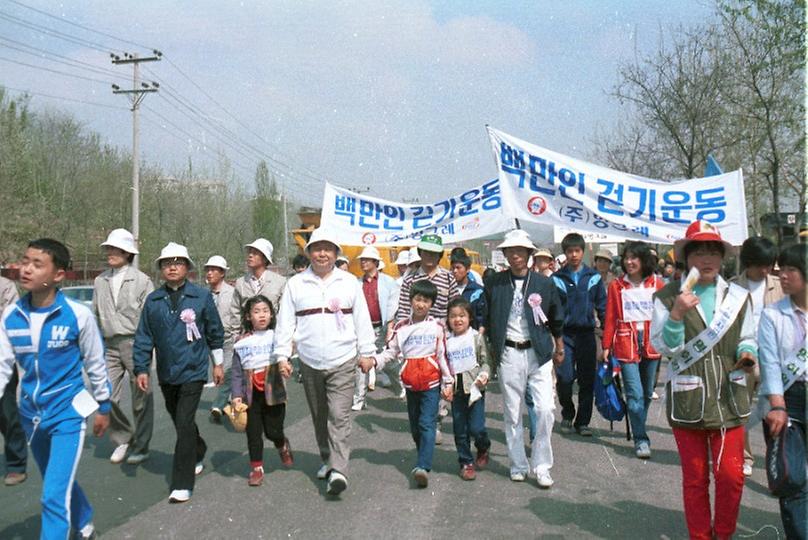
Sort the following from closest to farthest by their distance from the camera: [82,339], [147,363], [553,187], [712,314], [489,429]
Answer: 1. [712,314]
2. [82,339]
3. [147,363]
4. [553,187]
5. [489,429]

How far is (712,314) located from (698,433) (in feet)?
2.36

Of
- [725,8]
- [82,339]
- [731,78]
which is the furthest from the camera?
[731,78]

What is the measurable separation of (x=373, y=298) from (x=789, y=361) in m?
6.60

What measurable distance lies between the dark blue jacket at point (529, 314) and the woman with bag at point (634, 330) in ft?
3.93

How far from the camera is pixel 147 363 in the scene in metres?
6.03

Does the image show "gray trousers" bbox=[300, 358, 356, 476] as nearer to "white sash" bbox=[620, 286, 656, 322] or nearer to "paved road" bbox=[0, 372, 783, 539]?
"paved road" bbox=[0, 372, 783, 539]

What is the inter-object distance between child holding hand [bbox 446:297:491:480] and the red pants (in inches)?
81.7

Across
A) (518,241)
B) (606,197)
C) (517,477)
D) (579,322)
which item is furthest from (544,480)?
(606,197)

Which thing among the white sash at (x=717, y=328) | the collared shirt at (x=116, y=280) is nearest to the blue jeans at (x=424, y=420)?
the white sash at (x=717, y=328)

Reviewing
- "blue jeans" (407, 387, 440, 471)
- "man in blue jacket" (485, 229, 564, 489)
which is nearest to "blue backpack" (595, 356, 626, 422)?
"man in blue jacket" (485, 229, 564, 489)

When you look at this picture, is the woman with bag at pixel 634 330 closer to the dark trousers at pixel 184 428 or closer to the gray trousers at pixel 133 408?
the dark trousers at pixel 184 428

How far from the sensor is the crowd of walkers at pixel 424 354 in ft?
13.8

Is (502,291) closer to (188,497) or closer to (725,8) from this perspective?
(188,497)

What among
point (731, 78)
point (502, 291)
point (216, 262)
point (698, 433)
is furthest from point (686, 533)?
point (731, 78)
